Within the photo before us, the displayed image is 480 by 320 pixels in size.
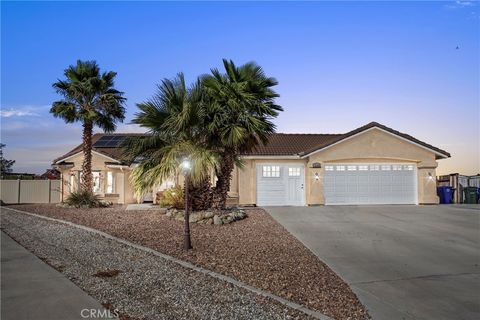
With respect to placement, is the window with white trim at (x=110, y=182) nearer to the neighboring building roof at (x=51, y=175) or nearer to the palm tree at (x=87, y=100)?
the palm tree at (x=87, y=100)

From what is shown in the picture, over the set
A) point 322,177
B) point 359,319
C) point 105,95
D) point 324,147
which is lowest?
point 359,319

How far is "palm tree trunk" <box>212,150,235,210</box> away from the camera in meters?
14.1

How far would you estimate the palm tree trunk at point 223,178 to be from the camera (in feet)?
46.2

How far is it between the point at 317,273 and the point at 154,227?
21.7ft

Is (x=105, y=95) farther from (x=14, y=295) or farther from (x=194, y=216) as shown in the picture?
(x=14, y=295)

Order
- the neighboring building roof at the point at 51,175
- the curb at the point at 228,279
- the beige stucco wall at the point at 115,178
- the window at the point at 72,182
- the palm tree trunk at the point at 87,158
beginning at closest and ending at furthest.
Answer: the curb at the point at 228,279 → the palm tree trunk at the point at 87,158 → the beige stucco wall at the point at 115,178 → the window at the point at 72,182 → the neighboring building roof at the point at 51,175

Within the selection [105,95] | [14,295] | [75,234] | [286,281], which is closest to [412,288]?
[286,281]

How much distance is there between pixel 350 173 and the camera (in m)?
20.0

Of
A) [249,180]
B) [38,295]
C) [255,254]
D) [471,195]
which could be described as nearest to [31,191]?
[249,180]

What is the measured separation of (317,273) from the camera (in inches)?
286

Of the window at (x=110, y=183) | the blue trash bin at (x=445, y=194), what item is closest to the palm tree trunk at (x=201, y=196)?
the window at (x=110, y=183)
